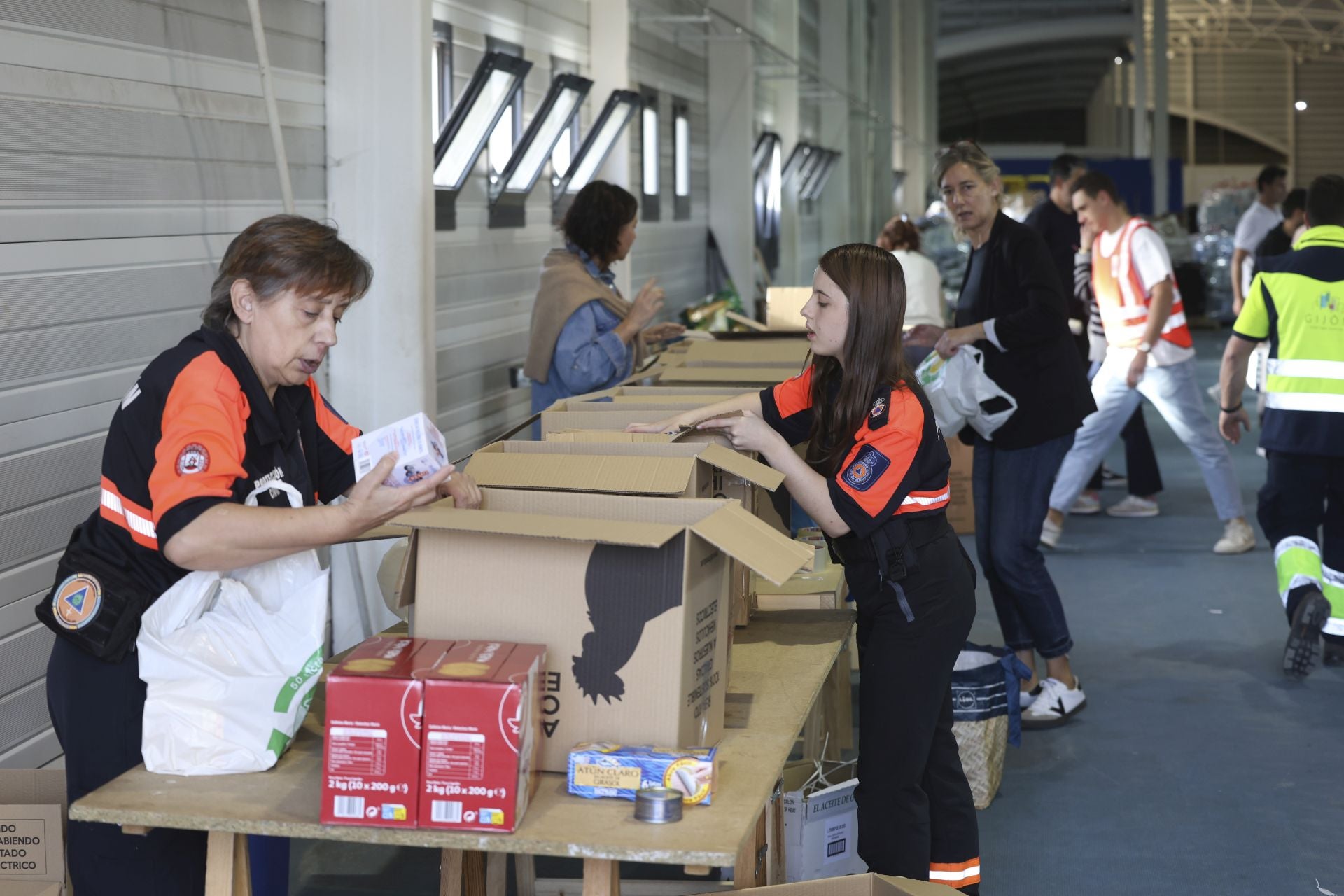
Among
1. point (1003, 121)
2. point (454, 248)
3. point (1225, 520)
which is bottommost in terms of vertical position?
point (1225, 520)

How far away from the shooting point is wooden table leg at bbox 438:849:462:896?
2.75 meters

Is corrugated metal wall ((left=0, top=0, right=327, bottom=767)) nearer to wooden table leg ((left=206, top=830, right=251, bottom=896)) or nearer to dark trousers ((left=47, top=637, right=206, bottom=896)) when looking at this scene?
dark trousers ((left=47, top=637, right=206, bottom=896))

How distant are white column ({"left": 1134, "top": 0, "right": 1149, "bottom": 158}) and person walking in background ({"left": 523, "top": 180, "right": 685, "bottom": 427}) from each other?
84.2 feet

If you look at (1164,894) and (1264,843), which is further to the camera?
(1264,843)

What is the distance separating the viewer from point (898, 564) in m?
2.63

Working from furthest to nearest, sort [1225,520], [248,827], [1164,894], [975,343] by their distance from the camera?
[1225,520] → [975,343] → [1164,894] → [248,827]

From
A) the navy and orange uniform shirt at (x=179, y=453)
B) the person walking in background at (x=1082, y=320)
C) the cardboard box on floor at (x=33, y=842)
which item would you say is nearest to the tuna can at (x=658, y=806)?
the navy and orange uniform shirt at (x=179, y=453)

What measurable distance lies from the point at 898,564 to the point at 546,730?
2.86 feet

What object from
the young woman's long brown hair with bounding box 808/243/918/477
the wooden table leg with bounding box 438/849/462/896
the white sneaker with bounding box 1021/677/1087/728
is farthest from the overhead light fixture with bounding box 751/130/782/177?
the wooden table leg with bounding box 438/849/462/896

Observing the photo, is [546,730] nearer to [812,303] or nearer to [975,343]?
[812,303]

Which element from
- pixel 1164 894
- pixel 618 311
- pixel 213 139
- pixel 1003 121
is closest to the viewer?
pixel 1164 894

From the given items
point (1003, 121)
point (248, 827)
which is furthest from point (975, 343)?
point (1003, 121)

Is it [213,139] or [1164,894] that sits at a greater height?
[213,139]

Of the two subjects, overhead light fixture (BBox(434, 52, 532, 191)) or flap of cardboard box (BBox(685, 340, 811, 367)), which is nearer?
flap of cardboard box (BBox(685, 340, 811, 367))
